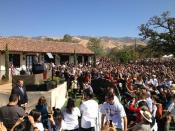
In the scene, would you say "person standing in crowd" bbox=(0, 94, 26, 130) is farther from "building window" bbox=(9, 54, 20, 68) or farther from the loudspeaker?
"building window" bbox=(9, 54, 20, 68)

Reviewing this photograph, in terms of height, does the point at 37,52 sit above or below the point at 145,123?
above

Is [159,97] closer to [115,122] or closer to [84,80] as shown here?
[115,122]

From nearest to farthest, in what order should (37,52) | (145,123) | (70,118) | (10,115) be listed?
(145,123) < (10,115) < (70,118) < (37,52)

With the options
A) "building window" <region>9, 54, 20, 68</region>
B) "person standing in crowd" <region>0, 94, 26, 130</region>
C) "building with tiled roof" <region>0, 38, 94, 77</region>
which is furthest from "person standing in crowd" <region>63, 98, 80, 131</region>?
"building window" <region>9, 54, 20, 68</region>

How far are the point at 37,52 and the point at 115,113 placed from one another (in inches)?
1358

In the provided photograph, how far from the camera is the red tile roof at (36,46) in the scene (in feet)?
134

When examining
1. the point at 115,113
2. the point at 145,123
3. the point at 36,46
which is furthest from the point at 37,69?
the point at 36,46

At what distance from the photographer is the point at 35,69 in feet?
60.5

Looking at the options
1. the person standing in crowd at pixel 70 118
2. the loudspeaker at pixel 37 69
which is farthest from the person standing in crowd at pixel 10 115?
the loudspeaker at pixel 37 69

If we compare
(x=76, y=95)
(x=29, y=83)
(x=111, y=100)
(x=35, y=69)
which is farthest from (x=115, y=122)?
(x=76, y=95)

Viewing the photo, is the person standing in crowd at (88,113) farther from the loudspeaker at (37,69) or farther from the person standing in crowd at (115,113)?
the loudspeaker at (37,69)

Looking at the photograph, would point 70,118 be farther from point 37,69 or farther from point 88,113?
point 37,69

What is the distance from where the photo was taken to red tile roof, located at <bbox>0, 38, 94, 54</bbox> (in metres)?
40.8

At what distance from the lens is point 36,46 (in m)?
45.5
